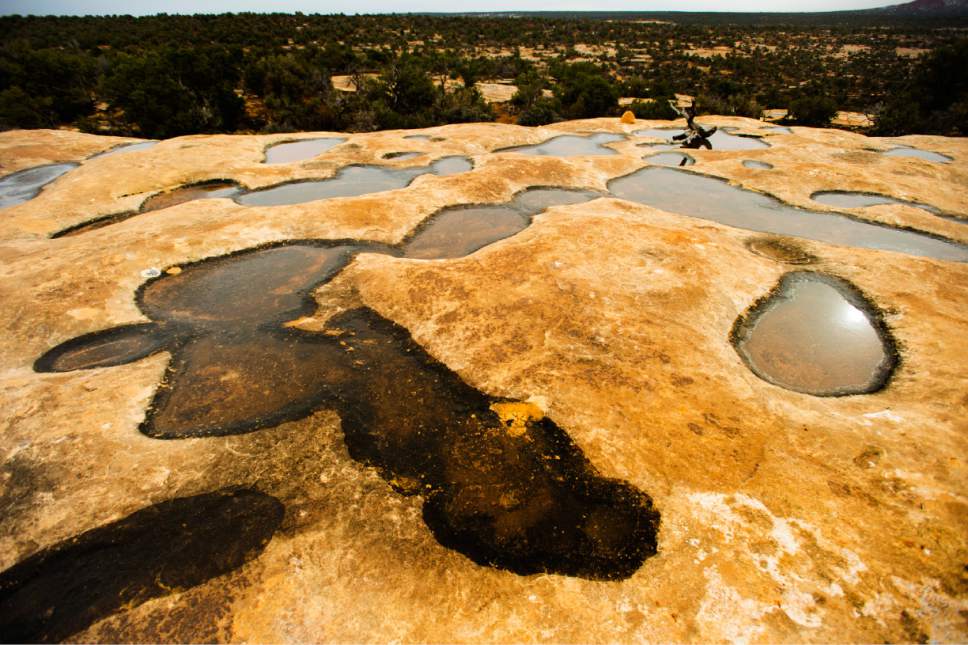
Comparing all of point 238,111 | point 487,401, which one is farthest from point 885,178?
point 238,111

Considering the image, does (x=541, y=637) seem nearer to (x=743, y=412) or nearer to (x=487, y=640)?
(x=487, y=640)

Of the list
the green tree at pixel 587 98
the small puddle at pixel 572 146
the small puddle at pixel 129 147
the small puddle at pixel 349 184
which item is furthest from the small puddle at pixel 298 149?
the green tree at pixel 587 98

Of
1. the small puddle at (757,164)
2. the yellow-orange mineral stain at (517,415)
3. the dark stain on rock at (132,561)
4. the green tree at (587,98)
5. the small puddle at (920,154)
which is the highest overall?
the green tree at (587,98)

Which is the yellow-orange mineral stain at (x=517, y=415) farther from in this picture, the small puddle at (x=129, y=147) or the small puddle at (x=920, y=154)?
the small puddle at (x=129, y=147)

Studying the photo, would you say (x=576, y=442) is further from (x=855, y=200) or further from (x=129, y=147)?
(x=129, y=147)

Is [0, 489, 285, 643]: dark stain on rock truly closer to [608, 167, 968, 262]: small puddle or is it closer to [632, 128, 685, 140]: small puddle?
[608, 167, 968, 262]: small puddle

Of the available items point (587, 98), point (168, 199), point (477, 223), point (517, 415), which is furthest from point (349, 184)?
point (587, 98)

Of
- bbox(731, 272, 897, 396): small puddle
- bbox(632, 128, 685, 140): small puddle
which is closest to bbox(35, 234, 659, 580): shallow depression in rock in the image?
bbox(731, 272, 897, 396): small puddle
